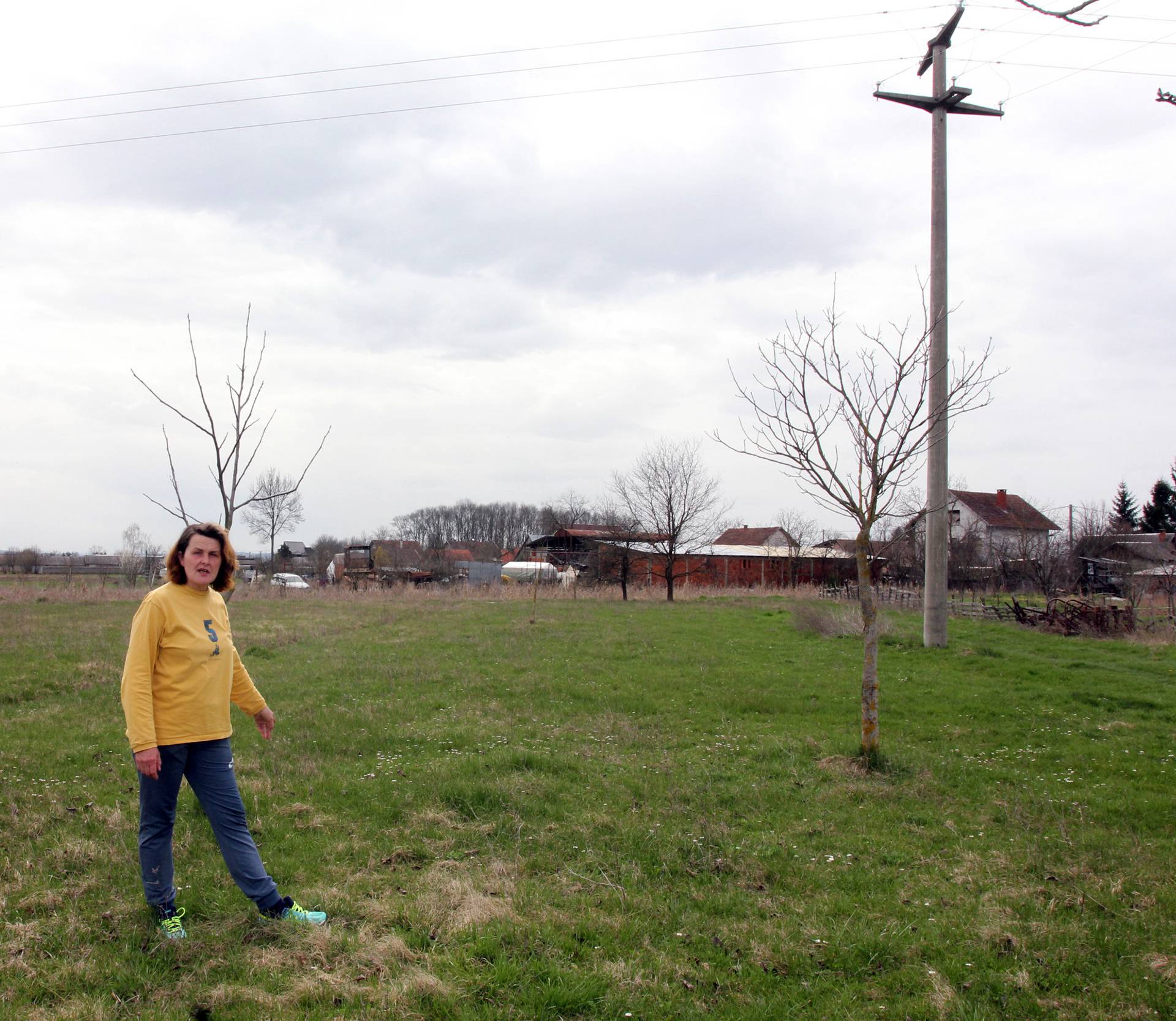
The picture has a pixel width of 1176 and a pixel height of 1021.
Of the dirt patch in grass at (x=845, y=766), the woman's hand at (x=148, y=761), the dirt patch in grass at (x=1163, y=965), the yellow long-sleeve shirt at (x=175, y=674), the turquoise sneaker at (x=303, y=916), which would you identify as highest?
the yellow long-sleeve shirt at (x=175, y=674)

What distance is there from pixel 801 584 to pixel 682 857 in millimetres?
44119

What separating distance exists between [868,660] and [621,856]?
12.3 feet

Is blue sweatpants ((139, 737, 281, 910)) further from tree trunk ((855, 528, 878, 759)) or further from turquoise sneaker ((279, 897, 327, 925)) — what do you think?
tree trunk ((855, 528, 878, 759))

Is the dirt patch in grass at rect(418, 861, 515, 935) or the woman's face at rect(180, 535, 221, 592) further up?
the woman's face at rect(180, 535, 221, 592)

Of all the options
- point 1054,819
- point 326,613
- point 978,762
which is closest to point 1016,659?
point 978,762

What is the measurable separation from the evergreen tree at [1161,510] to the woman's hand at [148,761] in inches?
2481

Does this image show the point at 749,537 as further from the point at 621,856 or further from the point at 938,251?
the point at 621,856

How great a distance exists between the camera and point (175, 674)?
153 inches

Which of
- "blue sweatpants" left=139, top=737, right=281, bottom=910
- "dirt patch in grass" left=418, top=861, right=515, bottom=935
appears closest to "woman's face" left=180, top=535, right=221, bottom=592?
"blue sweatpants" left=139, top=737, right=281, bottom=910

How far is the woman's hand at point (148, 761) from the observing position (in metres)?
3.67

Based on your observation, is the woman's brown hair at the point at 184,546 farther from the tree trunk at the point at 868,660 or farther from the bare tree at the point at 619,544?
the bare tree at the point at 619,544

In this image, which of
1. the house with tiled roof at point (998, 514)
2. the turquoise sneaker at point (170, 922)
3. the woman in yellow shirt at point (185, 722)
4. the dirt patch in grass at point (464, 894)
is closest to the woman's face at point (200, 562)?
A: the woman in yellow shirt at point (185, 722)

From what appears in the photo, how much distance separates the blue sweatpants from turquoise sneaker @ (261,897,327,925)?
0.04 meters

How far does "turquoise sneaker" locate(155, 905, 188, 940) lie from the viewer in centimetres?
384
